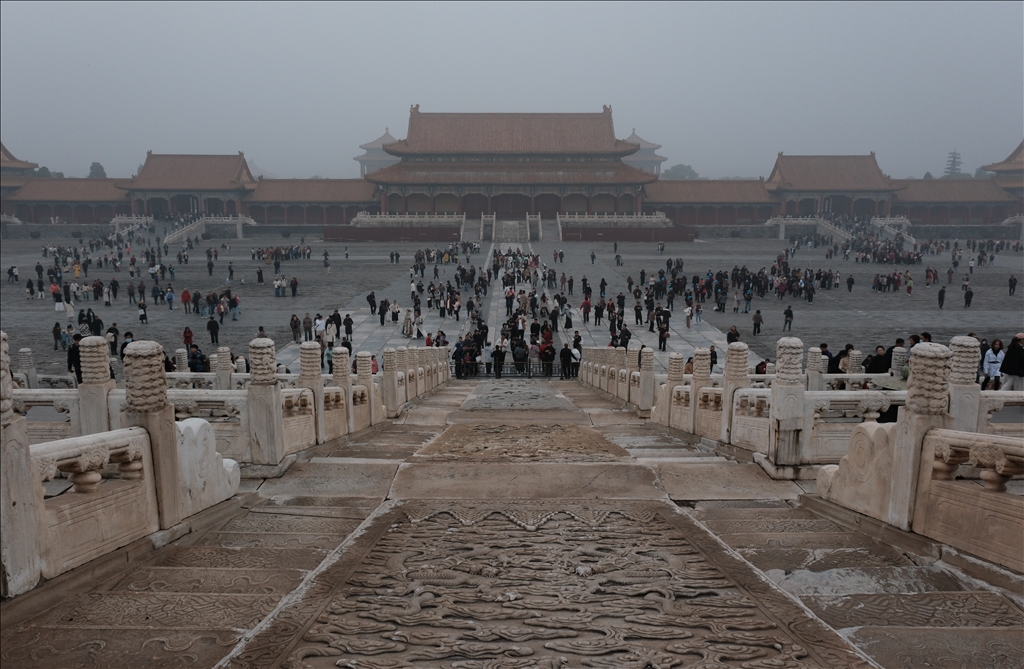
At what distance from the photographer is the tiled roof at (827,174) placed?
192 ft

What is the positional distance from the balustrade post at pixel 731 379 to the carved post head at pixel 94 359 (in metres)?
5.89

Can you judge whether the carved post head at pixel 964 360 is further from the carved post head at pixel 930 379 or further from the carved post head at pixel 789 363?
the carved post head at pixel 930 379

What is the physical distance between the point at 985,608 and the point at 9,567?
4268 mm

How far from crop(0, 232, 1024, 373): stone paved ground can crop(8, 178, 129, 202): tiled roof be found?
17457 mm

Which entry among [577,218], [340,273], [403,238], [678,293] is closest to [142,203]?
[403,238]

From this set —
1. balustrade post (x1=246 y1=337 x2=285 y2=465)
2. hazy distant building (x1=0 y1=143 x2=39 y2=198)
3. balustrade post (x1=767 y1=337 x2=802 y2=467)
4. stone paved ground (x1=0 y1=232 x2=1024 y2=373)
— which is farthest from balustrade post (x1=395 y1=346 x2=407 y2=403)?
hazy distant building (x1=0 y1=143 x2=39 y2=198)

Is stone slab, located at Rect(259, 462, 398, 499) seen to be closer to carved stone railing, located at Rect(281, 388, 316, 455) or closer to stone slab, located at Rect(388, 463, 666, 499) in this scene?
stone slab, located at Rect(388, 463, 666, 499)

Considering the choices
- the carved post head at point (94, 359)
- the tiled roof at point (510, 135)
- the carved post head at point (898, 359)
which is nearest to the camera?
the carved post head at point (94, 359)

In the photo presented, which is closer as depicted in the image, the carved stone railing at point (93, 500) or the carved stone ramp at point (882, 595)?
the carved stone ramp at point (882, 595)

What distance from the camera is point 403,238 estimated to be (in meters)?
48.8

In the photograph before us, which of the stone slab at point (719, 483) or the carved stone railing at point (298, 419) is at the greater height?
the carved stone railing at point (298, 419)

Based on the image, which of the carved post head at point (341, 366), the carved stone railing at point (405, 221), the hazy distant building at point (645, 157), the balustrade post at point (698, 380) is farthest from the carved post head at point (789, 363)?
the hazy distant building at point (645, 157)

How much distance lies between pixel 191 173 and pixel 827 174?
5412cm

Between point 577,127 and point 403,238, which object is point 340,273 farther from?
point 577,127
